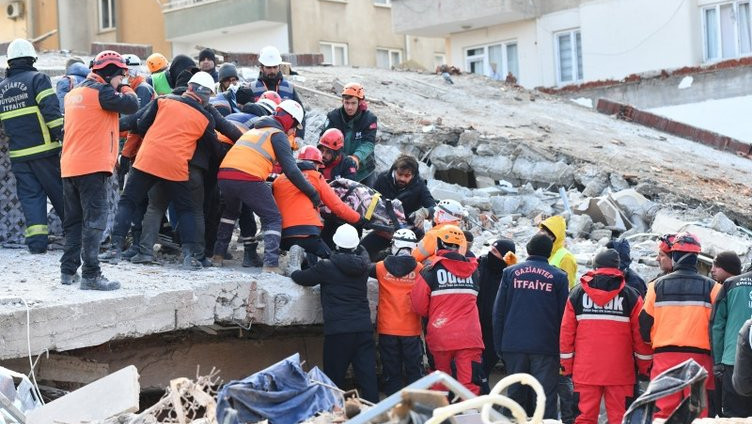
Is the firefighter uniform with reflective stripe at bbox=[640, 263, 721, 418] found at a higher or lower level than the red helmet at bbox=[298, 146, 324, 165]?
lower

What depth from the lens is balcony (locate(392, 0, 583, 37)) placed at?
2683cm

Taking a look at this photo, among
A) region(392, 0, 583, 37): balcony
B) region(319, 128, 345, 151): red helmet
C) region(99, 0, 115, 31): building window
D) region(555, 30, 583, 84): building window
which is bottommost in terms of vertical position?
region(319, 128, 345, 151): red helmet

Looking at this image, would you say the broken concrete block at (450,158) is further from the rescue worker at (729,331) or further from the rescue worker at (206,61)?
the rescue worker at (729,331)

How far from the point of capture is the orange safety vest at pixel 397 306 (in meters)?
10.2

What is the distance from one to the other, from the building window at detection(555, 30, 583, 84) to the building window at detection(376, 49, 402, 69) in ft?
24.2

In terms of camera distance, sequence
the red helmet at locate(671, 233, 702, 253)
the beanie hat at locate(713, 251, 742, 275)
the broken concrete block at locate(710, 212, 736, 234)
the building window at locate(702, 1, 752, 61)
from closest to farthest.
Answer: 1. the red helmet at locate(671, 233, 702, 253)
2. the beanie hat at locate(713, 251, 742, 275)
3. the broken concrete block at locate(710, 212, 736, 234)
4. the building window at locate(702, 1, 752, 61)

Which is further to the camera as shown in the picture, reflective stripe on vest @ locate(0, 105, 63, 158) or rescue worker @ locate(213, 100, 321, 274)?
reflective stripe on vest @ locate(0, 105, 63, 158)

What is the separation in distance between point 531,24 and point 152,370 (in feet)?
62.4

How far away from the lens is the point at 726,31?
947 inches

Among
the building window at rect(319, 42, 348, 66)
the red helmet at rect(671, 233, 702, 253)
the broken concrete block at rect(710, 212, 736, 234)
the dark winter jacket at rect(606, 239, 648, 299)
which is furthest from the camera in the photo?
the building window at rect(319, 42, 348, 66)

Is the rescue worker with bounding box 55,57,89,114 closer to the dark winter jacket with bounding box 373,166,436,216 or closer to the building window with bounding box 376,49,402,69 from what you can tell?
the dark winter jacket with bounding box 373,166,436,216

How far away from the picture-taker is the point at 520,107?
1930 centimetres

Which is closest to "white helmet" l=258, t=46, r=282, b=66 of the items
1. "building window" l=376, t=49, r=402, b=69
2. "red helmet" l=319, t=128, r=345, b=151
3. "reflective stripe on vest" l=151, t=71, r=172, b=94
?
"reflective stripe on vest" l=151, t=71, r=172, b=94

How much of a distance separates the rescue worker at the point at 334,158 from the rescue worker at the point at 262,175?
853mm
